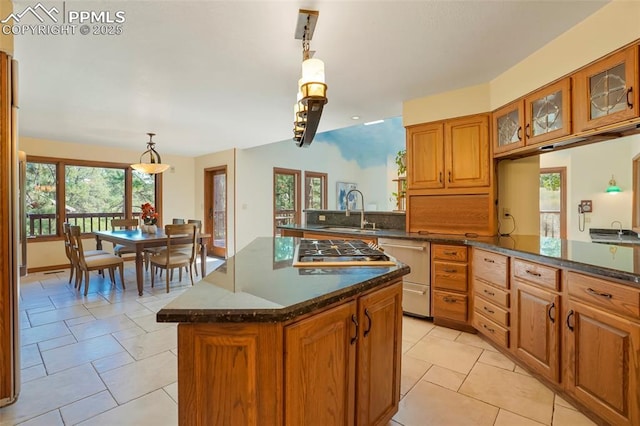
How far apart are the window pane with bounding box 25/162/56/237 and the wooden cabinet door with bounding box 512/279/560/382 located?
691 centimetres

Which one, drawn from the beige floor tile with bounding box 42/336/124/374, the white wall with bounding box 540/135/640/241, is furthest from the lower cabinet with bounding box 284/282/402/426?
the white wall with bounding box 540/135/640/241

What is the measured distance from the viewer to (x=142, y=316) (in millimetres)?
3238

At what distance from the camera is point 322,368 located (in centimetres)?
113

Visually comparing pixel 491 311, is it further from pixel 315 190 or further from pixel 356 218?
pixel 315 190

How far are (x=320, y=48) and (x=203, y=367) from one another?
2206 millimetres

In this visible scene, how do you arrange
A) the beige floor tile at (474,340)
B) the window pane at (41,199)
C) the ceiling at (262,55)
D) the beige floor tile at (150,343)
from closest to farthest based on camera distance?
the ceiling at (262,55) → the beige floor tile at (150,343) → the beige floor tile at (474,340) → the window pane at (41,199)

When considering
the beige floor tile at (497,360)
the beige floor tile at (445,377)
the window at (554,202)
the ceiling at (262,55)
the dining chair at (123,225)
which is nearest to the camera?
the ceiling at (262,55)

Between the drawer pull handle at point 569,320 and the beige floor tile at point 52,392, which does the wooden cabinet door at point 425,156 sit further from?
the beige floor tile at point 52,392

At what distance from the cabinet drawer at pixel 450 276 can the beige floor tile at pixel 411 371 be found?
829 millimetres

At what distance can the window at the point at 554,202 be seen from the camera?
18.8ft

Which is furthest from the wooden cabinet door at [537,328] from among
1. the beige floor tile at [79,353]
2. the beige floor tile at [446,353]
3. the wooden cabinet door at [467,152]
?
the beige floor tile at [79,353]

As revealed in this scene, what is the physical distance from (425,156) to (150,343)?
126 inches

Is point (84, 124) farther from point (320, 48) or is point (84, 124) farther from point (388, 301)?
point (388, 301)

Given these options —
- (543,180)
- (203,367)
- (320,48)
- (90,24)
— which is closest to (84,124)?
(90,24)
